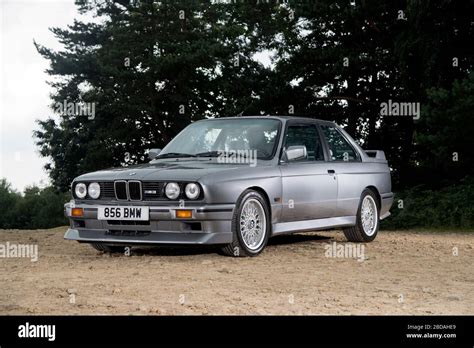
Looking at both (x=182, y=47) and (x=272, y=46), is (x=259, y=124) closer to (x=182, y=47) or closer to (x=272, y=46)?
(x=272, y=46)

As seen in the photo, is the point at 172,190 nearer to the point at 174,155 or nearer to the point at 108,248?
the point at 174,155

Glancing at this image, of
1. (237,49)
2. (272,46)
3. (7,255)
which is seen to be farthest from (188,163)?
(237,49)

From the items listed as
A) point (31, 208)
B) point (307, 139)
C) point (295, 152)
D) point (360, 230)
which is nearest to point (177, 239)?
point (295, 152)

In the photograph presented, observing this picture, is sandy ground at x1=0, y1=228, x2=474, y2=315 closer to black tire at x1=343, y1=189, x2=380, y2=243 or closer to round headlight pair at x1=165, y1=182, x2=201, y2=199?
black tire at x1=343, y1=189, x2=380, y2=243

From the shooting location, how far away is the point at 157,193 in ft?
28.3

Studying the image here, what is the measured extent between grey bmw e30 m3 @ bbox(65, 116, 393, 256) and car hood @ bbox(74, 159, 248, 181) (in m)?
0.01

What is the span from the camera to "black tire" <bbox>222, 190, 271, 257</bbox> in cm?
864

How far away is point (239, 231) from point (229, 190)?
50cm

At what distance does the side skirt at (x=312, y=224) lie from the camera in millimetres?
9421

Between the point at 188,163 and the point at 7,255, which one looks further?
the point at 7,255

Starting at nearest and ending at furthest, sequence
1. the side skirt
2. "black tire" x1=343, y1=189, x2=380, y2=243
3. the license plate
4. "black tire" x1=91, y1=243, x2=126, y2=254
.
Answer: the license plate
the side skirt
"black tire" x1=91, y1=243, x2=126, y2=254
"black tire" x1=343, y1=189, x2=380, y2=243

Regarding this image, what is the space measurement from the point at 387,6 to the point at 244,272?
1739 centimetres

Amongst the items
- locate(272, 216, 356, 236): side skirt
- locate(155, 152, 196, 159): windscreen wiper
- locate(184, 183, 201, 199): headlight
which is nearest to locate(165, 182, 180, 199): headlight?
locate(184, 183, 201, 199): headlight

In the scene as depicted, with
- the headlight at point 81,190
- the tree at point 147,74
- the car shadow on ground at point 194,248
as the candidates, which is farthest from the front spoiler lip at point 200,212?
the tree at point 147,74
